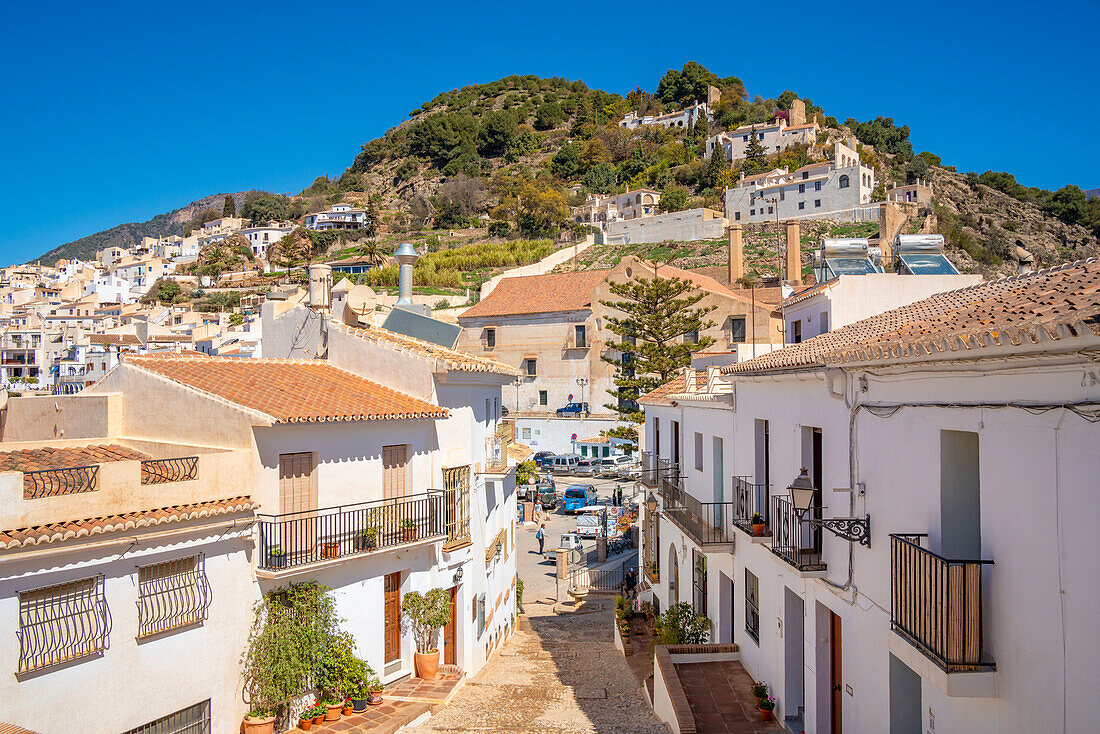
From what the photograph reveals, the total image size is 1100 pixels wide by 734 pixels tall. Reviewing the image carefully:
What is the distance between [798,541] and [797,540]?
0.29ft

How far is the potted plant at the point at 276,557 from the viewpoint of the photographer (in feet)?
38.2

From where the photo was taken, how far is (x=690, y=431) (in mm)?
17938

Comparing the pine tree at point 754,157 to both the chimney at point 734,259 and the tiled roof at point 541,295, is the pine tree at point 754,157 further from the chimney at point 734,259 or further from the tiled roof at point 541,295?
the tiled roof at point 541,295

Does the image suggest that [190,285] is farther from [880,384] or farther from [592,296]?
[880,384]

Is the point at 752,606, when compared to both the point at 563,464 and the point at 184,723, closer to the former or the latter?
the point at 184,723

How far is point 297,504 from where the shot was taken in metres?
12.4

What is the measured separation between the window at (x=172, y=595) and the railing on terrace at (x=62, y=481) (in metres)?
1.31

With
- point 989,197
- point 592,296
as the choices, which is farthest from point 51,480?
point 989,197

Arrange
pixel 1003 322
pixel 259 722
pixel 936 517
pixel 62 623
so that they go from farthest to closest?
1. pixel 259 722
2. pixel 62 623
3. pixel 936 517
4. pixel 1003 322

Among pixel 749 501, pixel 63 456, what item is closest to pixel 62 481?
pixel 63 456

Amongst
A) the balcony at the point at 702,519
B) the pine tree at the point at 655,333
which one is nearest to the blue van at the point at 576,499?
the pine tree at the point at 655,333

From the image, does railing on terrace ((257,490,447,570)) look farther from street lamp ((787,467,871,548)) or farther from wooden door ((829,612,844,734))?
wooden door ((829,612,844,734))

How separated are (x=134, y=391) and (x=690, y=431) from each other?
11.6m

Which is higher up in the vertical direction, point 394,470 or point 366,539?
point 394,470
